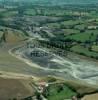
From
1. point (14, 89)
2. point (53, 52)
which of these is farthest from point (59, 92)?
point (53, 52)

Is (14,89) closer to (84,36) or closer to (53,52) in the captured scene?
(53,52)

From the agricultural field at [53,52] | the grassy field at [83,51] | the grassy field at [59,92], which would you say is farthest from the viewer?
the grassy field at [83,51]

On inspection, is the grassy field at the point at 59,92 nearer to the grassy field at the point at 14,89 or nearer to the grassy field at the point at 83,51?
the grassy field at the point at 14,89

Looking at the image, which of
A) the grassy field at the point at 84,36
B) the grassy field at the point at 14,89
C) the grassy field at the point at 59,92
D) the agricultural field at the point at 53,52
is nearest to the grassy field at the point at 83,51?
the agricultural field at the point at 53,52

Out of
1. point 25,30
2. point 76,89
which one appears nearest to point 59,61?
point 76,89

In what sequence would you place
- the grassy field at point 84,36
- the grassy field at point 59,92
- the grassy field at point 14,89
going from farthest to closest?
1. the grassy field at point 84,36
2. the grassy field at point 59,92
3. the grassy field at point 14,89

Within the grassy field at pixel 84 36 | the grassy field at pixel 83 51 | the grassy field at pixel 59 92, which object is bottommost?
the grassy field at pixel 84 36

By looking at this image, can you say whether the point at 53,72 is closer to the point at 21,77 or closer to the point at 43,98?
the point at 21,77

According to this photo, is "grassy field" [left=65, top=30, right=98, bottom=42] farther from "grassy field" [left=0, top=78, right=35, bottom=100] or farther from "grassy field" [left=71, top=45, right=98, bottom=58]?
"grassy field" [left=0, top=78, right=35, bottom=100]

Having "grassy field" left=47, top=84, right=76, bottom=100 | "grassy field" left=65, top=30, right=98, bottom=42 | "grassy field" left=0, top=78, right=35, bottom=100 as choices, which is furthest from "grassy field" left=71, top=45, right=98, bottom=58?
"grassy field" left=0, top=78, right=35, bottom=100

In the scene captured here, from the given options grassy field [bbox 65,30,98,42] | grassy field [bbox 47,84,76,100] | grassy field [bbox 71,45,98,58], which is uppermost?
grassy field [bbox 47,84,76,100]

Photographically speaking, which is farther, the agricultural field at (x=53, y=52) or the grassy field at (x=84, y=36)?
the grassy field at (x=84, y=36)
